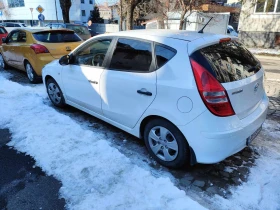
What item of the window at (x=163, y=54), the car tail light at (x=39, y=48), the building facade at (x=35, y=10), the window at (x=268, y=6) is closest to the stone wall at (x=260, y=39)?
the window at (x=268, y=6)

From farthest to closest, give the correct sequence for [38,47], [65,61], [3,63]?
[3,63], [38,47], [65,61]

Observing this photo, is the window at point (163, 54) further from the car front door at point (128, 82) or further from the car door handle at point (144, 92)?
the car door handle at point (144, 92)

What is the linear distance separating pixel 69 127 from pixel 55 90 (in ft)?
3.74

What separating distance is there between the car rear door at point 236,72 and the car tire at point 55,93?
3.02 metres

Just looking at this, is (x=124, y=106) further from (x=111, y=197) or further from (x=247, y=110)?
(x=247, y=110)

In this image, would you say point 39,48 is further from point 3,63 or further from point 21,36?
point 3,63

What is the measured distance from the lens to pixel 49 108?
4.79m

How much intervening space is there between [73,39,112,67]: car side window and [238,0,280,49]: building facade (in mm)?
Answer: 16596

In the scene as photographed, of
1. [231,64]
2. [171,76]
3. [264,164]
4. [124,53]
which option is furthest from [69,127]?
[264,164]

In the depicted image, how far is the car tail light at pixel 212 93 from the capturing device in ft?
7.70

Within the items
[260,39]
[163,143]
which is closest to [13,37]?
[163,143]

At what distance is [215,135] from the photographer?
238 centimetres

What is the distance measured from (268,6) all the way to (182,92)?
59.1ft

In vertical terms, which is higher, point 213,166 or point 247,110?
point 247,110
